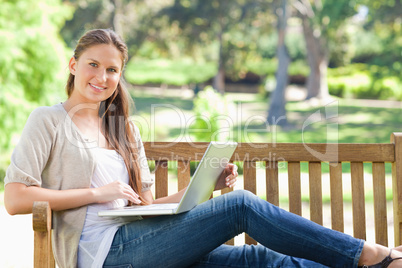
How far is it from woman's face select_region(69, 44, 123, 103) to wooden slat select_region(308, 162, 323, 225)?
1192 millimetres

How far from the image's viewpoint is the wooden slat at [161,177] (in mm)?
2672

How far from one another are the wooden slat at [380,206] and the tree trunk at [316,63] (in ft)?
50.8

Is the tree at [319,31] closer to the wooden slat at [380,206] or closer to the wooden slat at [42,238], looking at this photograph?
the wooden slat at [380,206]

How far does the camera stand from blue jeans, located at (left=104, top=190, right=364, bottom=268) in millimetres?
1974

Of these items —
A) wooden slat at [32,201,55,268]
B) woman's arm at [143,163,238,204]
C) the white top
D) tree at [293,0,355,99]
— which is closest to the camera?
wooden slat at [32,201,55,268]

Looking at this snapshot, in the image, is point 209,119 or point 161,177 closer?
point 161,177

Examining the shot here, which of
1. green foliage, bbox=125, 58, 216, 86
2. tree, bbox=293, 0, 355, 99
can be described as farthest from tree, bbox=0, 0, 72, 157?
green foliage, bbox=125, 58, 216, 86

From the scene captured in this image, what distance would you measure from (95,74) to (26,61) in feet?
18.1

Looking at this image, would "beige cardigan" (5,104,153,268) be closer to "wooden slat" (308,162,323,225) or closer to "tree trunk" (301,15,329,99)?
"wooden slat" (308,162,323,225)

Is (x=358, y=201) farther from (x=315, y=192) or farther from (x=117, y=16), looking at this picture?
(x=117, y=16)

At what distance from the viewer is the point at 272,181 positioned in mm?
2668

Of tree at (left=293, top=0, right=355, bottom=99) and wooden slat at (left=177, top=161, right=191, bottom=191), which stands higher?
tree at (left=293, top=0, right=355, bottom=99)

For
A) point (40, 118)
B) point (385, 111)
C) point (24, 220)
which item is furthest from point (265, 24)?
point (40, 118)

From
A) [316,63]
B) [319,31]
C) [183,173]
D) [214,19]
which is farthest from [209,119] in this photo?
[316,63]
